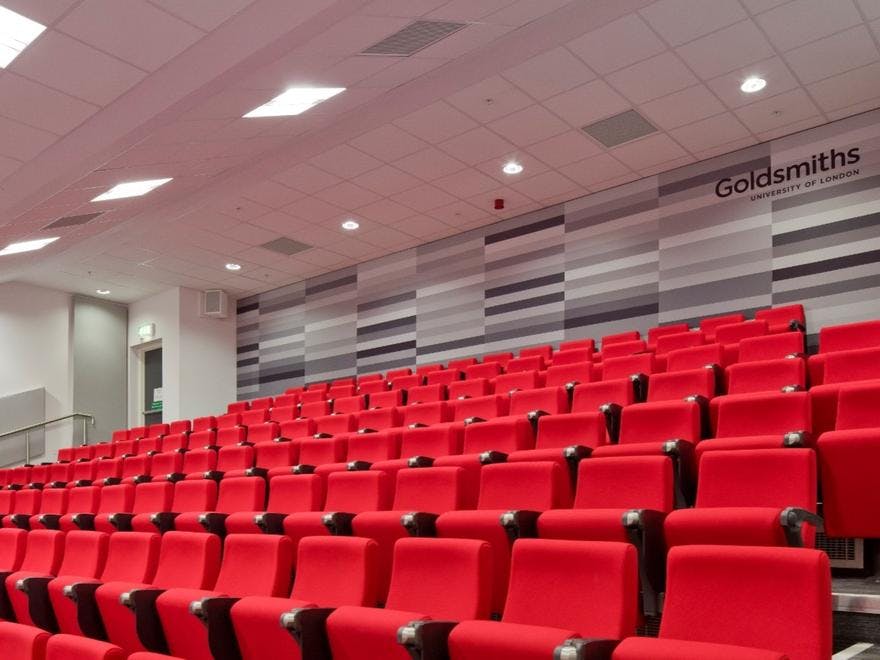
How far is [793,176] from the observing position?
133 inches

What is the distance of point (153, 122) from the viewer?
2.66 metres

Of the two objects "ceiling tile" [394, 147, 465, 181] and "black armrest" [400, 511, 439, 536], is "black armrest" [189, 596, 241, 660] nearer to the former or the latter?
"black armrest" [400, 511, 439, 536]

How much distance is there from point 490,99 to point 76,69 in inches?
53.4

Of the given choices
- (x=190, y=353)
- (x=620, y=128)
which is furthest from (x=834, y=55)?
(x=190, y=353)

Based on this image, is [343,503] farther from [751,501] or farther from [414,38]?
[414,38]

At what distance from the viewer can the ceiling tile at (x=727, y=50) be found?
2582 mm

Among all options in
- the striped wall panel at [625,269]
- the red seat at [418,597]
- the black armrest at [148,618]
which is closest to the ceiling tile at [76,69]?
the black armrest at [148,618]

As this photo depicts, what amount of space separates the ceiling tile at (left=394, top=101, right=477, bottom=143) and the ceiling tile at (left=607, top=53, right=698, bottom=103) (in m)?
0.57

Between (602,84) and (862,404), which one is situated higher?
(602,84)

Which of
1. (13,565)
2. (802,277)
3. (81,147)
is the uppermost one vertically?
(81,147)

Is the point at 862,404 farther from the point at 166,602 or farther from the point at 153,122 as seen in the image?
the point at 153,122

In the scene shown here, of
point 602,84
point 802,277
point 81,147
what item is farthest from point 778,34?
point 81,147

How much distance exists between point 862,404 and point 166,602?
117 cm

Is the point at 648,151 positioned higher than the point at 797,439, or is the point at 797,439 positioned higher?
the point at 648,151
